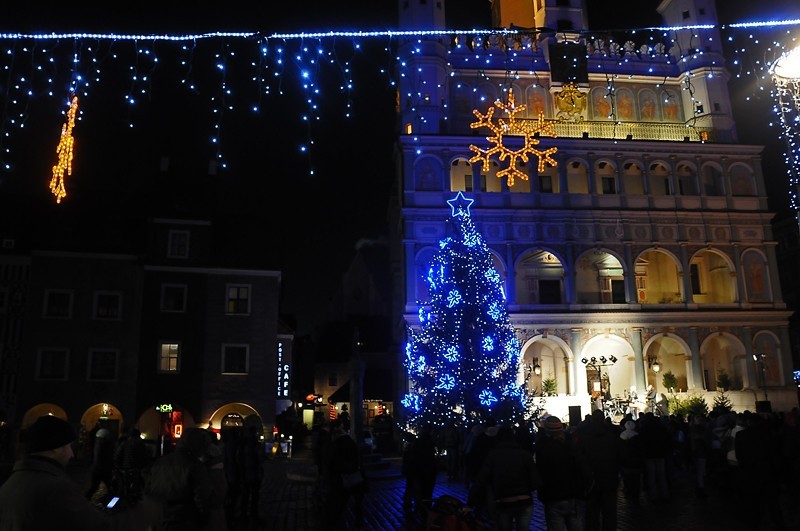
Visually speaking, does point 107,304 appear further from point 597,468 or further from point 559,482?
point 559,482

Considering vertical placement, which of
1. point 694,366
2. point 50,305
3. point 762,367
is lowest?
point 762,367

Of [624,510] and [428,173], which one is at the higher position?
[428,173]

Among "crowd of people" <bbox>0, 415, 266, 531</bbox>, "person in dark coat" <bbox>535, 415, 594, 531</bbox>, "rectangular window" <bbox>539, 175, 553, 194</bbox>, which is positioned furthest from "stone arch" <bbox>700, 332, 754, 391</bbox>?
"person in dark coat" <bbox>535, 415, 594, 531</bbox>

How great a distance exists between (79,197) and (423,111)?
20.6 m

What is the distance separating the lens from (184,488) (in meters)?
5.84

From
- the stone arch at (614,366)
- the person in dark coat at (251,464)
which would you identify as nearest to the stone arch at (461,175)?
the stone arch at (614,366)

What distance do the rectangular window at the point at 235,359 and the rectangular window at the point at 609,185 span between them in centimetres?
Result: 2426

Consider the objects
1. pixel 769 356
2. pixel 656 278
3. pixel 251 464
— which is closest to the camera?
pixel 251 464

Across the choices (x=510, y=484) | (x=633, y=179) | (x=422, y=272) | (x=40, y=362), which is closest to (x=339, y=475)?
(x=510, y=484)

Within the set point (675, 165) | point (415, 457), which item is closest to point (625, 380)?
point (675, 165)

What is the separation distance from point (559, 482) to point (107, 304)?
2885cm

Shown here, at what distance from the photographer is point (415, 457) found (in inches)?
460

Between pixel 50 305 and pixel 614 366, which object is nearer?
pixel 50 305

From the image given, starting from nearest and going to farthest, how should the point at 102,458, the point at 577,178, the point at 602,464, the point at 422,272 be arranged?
1. the point at 602,464
2. the point at 102,458
3. the point at 422,272
4. the point at 577,178
